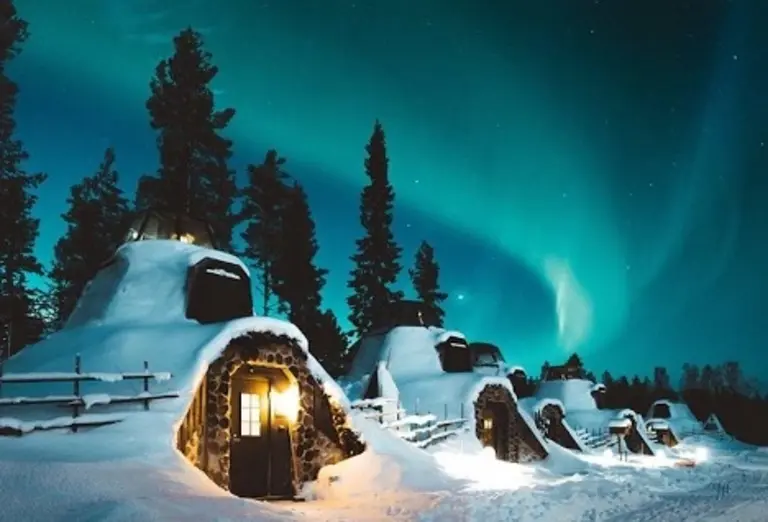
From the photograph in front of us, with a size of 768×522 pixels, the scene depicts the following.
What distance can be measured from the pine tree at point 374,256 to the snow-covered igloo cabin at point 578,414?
37.6 feet

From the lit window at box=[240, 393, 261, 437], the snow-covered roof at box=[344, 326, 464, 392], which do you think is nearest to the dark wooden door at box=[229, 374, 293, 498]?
the lit window at box=[240, 393, 261, 437]

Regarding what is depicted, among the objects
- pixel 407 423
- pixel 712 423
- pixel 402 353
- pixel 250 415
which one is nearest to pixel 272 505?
pixel 250 415

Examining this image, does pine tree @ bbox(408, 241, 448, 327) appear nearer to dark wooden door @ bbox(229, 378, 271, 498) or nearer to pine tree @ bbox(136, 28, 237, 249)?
pine tree @ bbox(136, 28, 237, 249)

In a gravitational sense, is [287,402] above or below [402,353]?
below

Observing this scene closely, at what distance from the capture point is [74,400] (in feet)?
38.9

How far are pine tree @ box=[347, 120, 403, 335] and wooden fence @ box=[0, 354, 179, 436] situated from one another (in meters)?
30.1

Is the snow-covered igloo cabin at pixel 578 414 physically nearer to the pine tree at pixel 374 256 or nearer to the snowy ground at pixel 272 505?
the pine tree at pixel 374 256

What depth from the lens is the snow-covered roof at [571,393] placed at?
47.2 metres

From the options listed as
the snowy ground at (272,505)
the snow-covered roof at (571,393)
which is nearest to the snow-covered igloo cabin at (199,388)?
the snowy ground at (272,505)

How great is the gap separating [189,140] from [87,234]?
7330 millimetres

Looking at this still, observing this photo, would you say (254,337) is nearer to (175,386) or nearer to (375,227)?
(175,386)

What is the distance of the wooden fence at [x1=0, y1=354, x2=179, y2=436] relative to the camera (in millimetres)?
10828

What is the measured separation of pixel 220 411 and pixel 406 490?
4.36 m

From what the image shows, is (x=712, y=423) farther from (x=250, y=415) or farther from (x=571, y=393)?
(x=250, y=415)
